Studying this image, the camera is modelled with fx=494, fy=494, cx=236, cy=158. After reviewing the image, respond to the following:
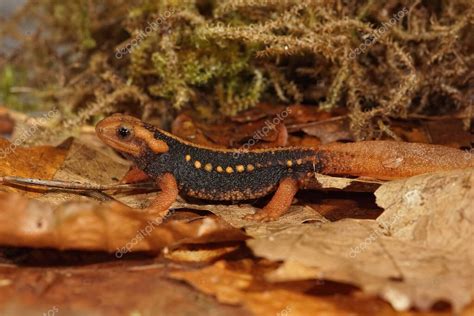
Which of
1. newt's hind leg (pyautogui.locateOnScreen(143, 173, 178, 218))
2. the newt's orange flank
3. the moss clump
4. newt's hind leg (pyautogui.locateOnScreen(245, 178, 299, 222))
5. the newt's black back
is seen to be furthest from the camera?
the moss clump

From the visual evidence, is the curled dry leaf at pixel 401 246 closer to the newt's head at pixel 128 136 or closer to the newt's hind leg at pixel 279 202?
the newt's hind leg at pixel 279 202

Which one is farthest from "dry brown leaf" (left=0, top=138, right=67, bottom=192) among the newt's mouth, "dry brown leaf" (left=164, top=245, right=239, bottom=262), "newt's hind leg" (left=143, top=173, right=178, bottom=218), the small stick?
"dry brown leaf" (left=164, top=245, right=239, bottom=262)

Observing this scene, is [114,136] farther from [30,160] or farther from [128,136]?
[30,160]

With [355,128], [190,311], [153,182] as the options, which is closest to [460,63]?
[355,128]

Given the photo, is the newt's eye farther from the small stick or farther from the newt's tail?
the newt's tail

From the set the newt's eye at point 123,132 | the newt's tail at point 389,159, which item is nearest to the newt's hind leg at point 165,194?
the newt's eye at point 123,132

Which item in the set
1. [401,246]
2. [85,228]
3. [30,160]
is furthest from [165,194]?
[401,246]
